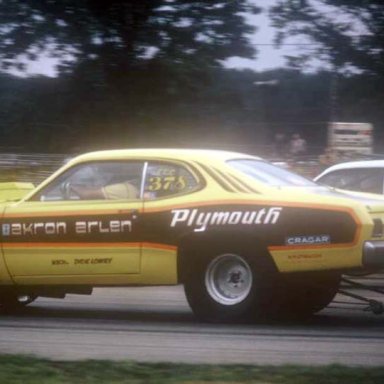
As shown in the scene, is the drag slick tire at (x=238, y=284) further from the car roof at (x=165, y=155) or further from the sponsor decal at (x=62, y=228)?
the car roof at (x=165, y=155)

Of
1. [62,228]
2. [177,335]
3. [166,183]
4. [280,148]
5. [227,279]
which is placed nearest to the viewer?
[177,335]

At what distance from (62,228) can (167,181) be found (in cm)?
107

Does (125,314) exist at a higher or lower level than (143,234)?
lower

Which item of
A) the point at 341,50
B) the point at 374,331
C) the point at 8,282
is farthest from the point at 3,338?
the point at 341,50

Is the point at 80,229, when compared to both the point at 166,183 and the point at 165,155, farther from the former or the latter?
the point at 165,155

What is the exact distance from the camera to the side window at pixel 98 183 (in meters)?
10.3

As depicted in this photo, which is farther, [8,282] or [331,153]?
[331,153]

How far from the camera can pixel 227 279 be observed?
397 inches

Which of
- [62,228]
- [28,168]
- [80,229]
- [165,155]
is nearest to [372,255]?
[165,155]

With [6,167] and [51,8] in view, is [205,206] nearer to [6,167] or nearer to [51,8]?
[6,167]

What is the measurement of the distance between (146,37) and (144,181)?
20.0 m

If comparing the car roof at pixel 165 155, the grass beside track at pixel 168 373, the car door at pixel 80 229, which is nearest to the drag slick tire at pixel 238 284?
the car door at pixel 80 229

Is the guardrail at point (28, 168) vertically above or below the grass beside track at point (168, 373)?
below

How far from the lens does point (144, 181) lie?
10.3 metres
